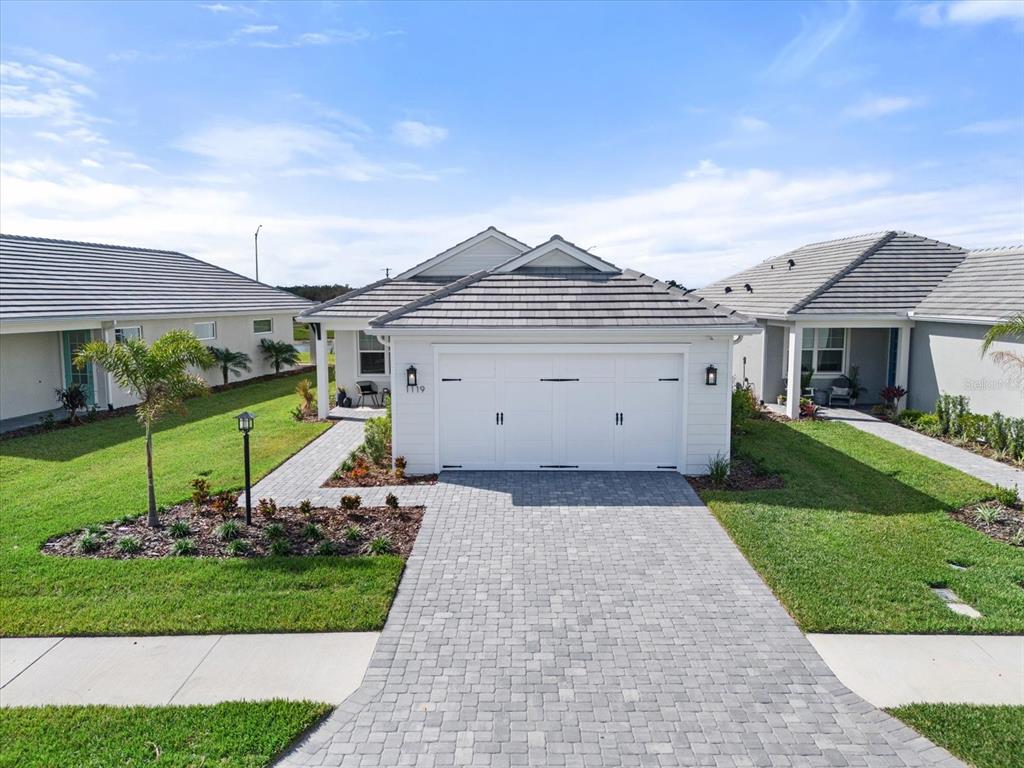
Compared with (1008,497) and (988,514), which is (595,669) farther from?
(1008,497)

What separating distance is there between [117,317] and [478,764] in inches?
720

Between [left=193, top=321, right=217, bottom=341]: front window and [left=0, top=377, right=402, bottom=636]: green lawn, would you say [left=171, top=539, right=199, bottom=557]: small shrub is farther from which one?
[left=193, top=321, right=217, bottom=341]: front window

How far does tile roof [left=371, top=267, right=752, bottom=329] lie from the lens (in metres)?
11.6

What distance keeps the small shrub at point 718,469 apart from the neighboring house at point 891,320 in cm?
699

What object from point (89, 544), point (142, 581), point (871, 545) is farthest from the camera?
point (871, 545)

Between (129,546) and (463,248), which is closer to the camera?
(129,546)

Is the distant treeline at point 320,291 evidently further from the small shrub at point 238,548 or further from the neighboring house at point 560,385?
the small shrub at point 238,548

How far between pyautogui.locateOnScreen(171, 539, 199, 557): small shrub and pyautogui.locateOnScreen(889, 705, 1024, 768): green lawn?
7886 millimetres

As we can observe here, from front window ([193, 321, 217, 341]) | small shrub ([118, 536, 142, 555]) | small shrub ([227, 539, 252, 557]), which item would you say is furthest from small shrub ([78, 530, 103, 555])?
front window ([193, 321, 217, 341])

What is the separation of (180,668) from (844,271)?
65.5 feet

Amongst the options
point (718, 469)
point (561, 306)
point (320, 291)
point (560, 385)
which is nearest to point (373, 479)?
point (560, 385)

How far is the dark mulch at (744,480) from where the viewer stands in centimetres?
1108

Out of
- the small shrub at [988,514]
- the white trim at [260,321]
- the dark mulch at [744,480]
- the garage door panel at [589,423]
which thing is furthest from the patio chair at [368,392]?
the small shrub at [988,514]

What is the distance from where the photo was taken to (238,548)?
8.27m
